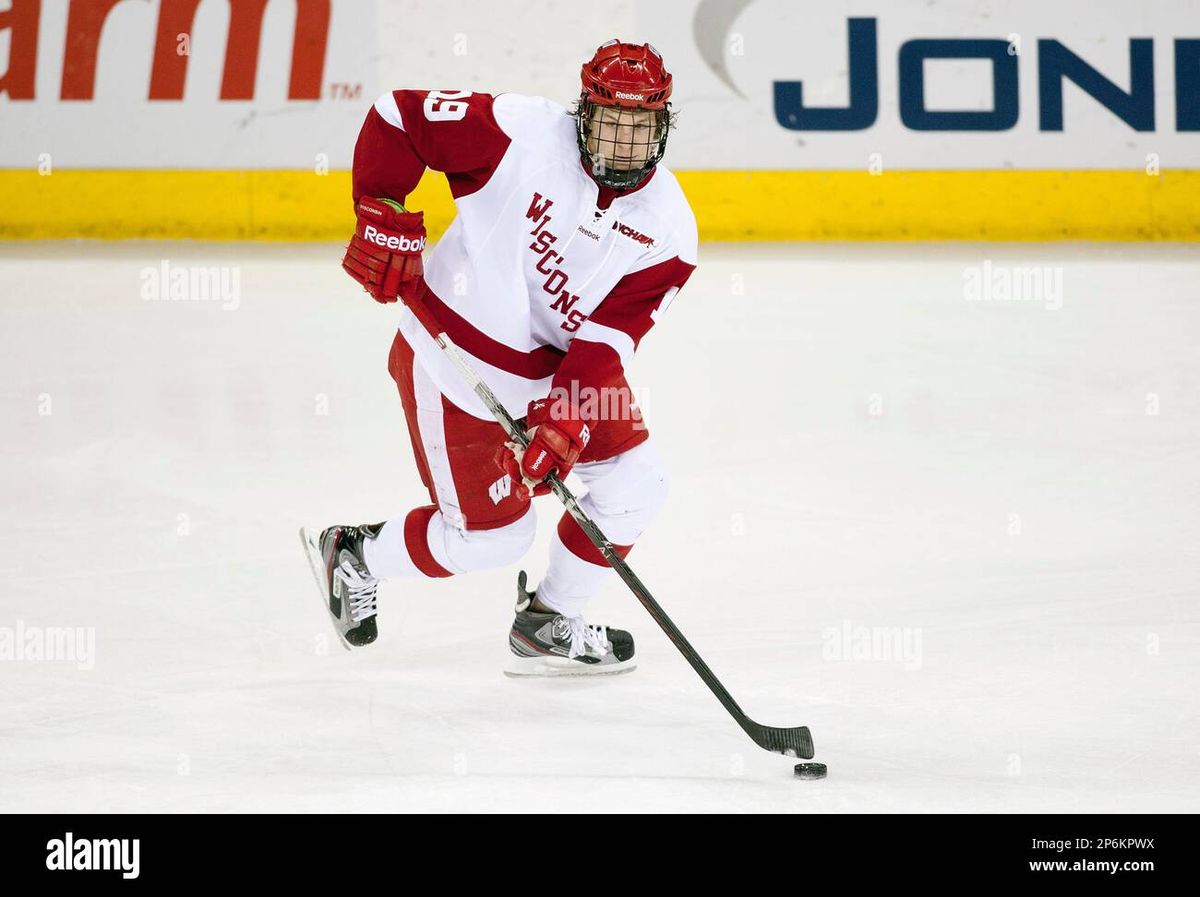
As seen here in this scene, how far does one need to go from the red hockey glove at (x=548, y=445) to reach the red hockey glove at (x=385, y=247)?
0.32 m

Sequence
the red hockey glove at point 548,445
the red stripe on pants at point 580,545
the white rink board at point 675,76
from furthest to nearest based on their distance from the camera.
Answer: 1. the white rink board at point 675,76
2. the red stripe on pants at point 580,545
3. the red hockey glove at point 548,445

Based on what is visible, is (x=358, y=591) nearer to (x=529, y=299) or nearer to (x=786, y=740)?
(x=529, y=299)

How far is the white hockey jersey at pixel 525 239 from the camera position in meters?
2.73

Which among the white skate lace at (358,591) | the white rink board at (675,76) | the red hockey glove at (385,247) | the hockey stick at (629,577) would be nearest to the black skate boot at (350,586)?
the white skate lace at (358,591)

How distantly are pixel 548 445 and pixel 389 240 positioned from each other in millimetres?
439

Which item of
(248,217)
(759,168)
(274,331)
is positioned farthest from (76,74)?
(759,168)

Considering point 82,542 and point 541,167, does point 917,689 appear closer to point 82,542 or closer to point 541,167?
point 541,167

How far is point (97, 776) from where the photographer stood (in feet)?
7.97

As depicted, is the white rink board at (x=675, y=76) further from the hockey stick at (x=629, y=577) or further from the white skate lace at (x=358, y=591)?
the hockey stick at (x=629, y=577)

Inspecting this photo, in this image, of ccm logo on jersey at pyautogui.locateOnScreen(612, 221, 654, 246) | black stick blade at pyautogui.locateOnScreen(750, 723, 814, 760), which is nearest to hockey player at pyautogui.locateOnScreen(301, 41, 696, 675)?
ccm logo on jersey at pyautogui.locateOnScreen(612, 221, 654, 246)

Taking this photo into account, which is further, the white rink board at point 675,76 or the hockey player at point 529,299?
the white rink board at point 675,76

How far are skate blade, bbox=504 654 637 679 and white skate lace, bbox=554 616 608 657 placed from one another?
0.08 feet

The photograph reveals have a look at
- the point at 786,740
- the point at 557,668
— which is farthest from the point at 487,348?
the point at 786,740

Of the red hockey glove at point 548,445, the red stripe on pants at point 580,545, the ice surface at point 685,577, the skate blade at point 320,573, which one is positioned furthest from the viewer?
the skate blade at point 320,573
